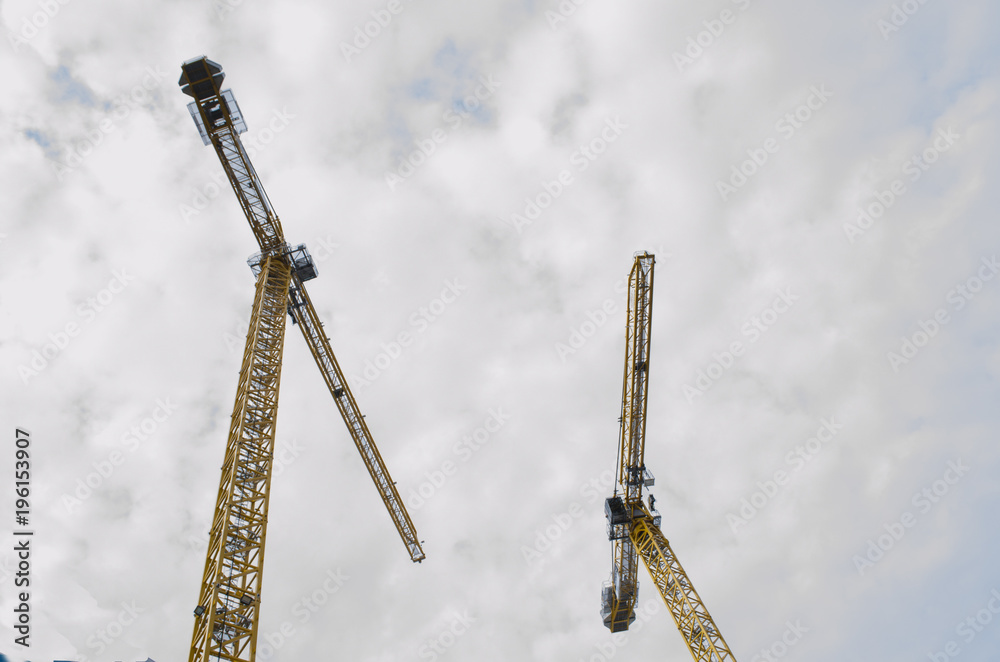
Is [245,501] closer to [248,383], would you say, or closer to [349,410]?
[248,383]

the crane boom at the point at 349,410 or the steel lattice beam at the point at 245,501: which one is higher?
the crane boom at the point at 349,410

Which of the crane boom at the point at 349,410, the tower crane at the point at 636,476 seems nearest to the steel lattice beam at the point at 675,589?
the tower crane at the point at 636,476

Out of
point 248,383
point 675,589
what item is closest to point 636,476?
point 675,589

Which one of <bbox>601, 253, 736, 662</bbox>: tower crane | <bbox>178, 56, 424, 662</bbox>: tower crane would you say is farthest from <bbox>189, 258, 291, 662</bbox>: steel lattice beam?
<bbox>601, 253, 736, 662</bbox>: tower crane

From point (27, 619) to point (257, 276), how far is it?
20303 millimetres

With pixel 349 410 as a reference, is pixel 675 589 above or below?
below

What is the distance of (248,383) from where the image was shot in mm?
27891

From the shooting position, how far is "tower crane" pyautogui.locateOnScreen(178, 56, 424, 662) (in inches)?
843

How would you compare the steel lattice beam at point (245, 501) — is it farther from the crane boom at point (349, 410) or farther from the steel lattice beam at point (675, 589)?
the steel lattice beam at point (675, 589)

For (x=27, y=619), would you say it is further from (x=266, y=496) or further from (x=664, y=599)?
(x=664, y=599)

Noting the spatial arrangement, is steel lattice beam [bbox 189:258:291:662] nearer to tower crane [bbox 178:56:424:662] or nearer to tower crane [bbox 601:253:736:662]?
tower crane [bbox 178:56:424:662]

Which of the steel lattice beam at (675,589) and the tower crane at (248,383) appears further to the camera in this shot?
the steel lattice beam at (675,589)

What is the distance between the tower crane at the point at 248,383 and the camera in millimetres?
21422

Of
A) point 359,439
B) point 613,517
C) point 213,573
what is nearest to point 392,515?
point 359,439
